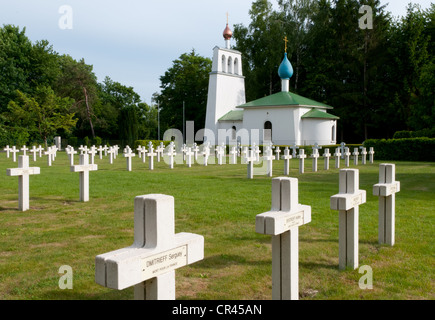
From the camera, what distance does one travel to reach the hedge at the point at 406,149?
25906mm

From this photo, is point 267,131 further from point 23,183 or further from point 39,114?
point 23,183

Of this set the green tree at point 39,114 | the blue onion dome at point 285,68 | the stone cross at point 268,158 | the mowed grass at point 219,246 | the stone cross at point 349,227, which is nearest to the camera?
the mowed grass at point 219,246

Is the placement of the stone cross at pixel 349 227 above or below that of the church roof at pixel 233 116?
below

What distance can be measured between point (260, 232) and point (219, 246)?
2440mm

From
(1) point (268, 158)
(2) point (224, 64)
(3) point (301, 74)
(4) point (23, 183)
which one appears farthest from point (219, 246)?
(3) point (301, 74)

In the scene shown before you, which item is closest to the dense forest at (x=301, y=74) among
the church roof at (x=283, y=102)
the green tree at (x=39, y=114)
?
the green tree at (x=39, y=114)

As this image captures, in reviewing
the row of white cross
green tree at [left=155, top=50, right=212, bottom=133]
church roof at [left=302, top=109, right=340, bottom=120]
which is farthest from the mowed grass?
green tree at [left=155, top=50, right=212, bottom=133]

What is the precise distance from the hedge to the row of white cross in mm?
22820

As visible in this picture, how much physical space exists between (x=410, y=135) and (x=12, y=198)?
2847 cm

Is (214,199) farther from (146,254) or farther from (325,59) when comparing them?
(325,59)

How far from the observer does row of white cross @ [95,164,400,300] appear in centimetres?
211

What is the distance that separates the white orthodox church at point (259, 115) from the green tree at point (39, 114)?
15355 mm

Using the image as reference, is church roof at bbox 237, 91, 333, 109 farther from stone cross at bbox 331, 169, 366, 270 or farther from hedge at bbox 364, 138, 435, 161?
stone cross at bbox 331, 169, 366, 270

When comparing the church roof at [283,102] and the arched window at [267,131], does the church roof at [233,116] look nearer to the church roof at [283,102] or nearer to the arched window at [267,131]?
the church roof at [283,102]
